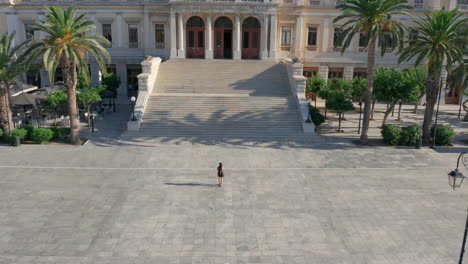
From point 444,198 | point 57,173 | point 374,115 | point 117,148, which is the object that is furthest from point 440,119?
point 57,173

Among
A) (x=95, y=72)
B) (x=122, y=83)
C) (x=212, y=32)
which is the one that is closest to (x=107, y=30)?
(x=95, y=72)

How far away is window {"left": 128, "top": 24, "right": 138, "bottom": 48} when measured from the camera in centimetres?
4231

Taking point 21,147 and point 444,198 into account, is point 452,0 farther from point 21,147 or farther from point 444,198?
point 21,147

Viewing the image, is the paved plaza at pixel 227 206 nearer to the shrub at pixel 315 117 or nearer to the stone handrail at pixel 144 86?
the stone handrail at pixel 144 86

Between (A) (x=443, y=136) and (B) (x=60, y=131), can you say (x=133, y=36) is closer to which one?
(B) (x=60, y=131)

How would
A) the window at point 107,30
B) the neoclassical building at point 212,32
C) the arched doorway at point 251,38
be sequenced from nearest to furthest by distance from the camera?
the neoclassical building at point 212,32
the arched doorway at point 251,38
the window at point 107,30

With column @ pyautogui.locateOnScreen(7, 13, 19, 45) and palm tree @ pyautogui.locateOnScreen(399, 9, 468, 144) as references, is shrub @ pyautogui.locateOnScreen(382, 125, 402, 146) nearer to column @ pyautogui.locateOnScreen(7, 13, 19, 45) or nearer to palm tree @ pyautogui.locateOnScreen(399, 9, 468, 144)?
palm tree @ pyautogui.locateOnScreen(399, 9, 468, 144)

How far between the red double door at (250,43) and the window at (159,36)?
806cm

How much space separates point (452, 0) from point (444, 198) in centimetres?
2963

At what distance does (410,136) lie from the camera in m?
28.1

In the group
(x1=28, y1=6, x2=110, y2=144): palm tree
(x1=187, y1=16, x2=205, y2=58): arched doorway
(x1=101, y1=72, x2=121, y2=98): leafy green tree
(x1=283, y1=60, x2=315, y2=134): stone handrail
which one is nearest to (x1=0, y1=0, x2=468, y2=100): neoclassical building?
(x1=187, y1=16, x2=205, y2=58): arched doorway

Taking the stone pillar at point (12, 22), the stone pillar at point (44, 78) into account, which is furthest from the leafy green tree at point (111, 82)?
the stone pillar at point (12, 22)

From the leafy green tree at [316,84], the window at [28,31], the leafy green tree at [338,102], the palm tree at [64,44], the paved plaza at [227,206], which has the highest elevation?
the window at [28,31]

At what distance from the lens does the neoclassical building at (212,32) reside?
40.8 metres
